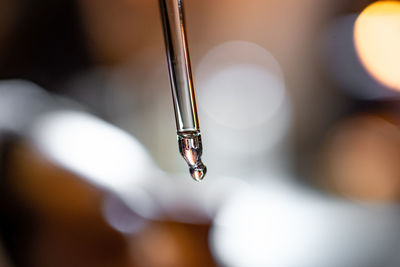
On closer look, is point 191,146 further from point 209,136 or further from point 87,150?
point 209,136

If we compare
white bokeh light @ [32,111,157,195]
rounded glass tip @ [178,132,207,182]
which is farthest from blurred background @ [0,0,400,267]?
rounded glass tip @ [178,132,207,182]

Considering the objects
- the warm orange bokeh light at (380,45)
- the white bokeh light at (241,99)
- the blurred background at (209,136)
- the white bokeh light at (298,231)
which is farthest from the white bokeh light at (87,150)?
the warm orange bokeh light at (380,45)

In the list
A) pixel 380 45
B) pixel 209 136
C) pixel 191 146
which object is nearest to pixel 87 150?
pixel 191 146

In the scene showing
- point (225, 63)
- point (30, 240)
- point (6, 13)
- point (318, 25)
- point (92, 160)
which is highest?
point (318, 25)

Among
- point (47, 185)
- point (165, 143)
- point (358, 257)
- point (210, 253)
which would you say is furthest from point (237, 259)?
point (165, 143)

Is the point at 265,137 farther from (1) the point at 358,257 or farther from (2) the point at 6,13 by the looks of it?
(2) the point at 6,13

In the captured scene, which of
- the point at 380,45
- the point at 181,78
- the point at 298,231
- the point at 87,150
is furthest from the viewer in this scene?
the point at 380,45

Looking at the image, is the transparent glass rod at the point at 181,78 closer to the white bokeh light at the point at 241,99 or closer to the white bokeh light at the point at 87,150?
the white bokeh light at the point at 87,150

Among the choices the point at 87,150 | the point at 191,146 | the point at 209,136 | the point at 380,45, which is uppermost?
the point at 380,45
